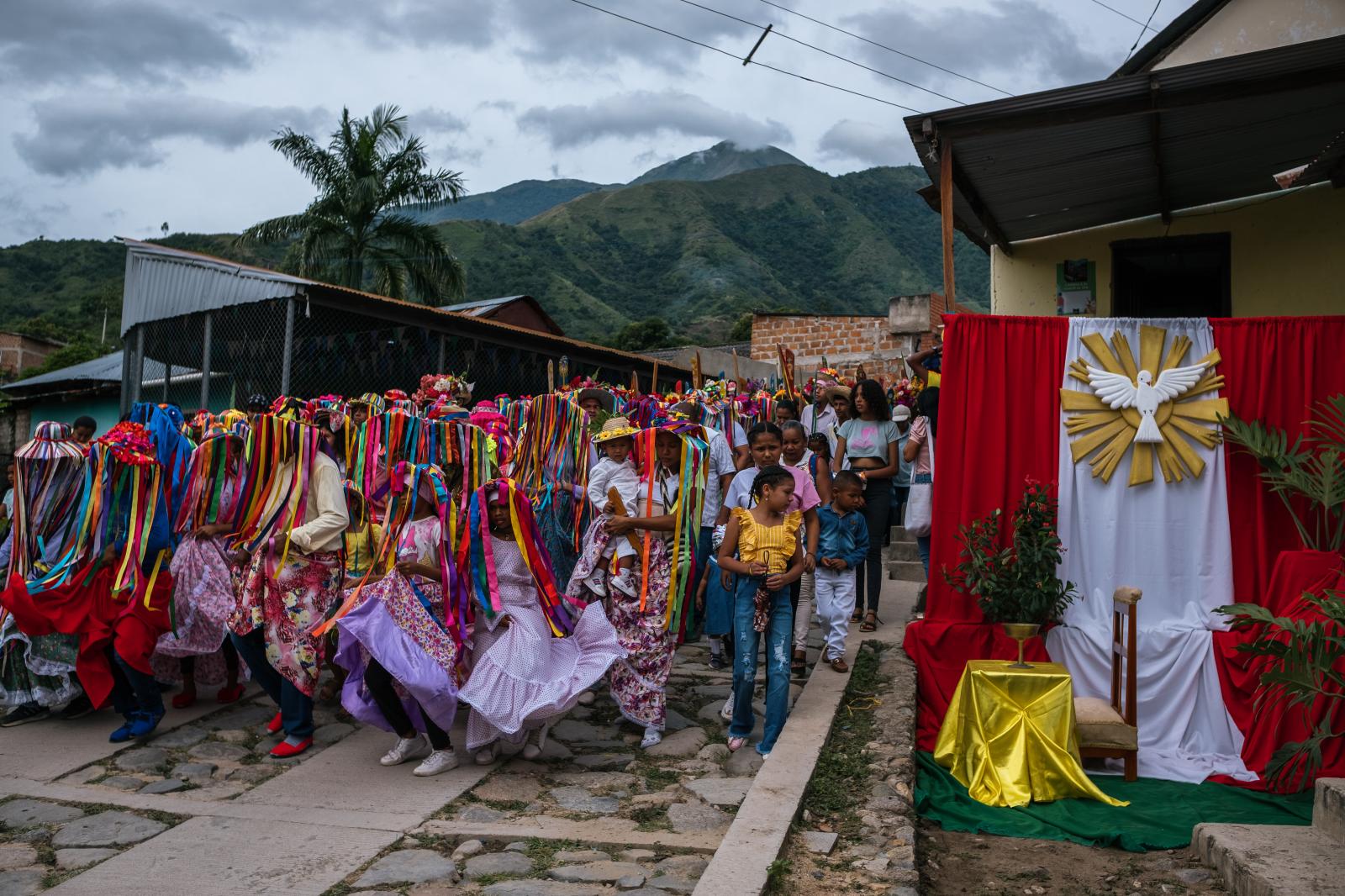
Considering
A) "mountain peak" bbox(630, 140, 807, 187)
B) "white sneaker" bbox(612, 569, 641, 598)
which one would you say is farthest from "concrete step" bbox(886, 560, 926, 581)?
"mountain peak" bbox(630, 140, 807, 187)

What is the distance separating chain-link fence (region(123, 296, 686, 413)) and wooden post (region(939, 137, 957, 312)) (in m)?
7.01

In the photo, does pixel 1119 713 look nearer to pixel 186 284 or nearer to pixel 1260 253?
pixel 1260 253

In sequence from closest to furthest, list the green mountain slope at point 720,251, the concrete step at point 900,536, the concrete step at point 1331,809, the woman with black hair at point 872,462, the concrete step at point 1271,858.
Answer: the concrete step at point 1271,858 < the concrete step at point 1331,809 < the woman with black hair at point 872,462 < the concrete step at point 900,536 < the green mountain slope at point 720,251

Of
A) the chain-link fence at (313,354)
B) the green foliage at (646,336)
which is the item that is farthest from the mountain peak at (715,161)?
the chain-link fence at (313,354)

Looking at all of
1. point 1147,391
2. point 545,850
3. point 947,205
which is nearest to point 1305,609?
point 1147,391

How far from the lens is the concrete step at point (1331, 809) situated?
15.0ft

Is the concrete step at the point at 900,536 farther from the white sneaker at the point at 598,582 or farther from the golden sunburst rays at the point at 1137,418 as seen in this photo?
the white sneaker at the point at 598,582

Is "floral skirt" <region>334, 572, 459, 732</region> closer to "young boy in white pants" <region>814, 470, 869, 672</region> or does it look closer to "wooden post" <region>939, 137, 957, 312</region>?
"young boy in white pants" <region>814, 470, 869, 672</region>

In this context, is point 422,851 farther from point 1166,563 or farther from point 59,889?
point 1166,563

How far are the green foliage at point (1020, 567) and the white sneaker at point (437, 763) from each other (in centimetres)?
311

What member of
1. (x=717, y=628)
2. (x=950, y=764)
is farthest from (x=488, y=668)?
(x=950, y=764)

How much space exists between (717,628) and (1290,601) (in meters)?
3.38

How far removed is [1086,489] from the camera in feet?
21.7

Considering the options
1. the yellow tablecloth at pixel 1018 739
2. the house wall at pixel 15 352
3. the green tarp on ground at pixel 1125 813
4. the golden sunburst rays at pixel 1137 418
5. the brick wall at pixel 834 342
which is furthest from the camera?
the house wall at pixel 15 352
